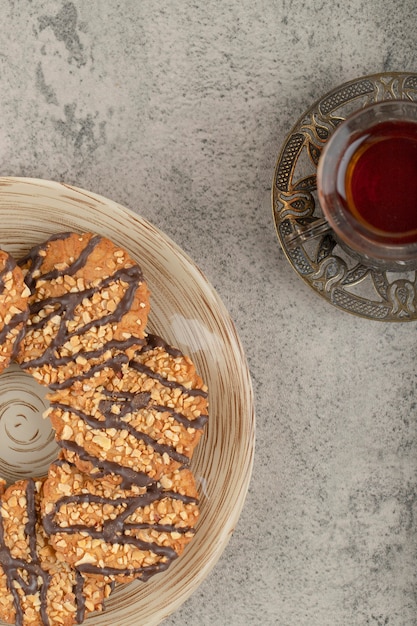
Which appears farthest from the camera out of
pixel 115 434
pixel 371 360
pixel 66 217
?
pixel 371 360

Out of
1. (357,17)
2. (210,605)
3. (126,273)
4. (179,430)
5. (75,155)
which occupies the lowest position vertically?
(210,605)

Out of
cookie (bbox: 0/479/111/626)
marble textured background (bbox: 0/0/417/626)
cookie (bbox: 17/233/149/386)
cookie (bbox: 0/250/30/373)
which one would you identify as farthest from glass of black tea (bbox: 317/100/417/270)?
cookie (bbox: 0/479/111/626)

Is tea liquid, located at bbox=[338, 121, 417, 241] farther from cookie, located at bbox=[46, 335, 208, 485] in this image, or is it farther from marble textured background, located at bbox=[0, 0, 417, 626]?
cookie, located at bbox=[46, 335, 208, 485]

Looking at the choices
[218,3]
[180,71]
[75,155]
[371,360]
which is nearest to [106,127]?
[75,155]

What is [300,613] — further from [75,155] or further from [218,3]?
[218,3]

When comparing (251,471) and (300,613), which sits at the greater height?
(251,471)

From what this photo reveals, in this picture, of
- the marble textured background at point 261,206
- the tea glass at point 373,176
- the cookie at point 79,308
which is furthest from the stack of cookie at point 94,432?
the tea glass at point 373,176
